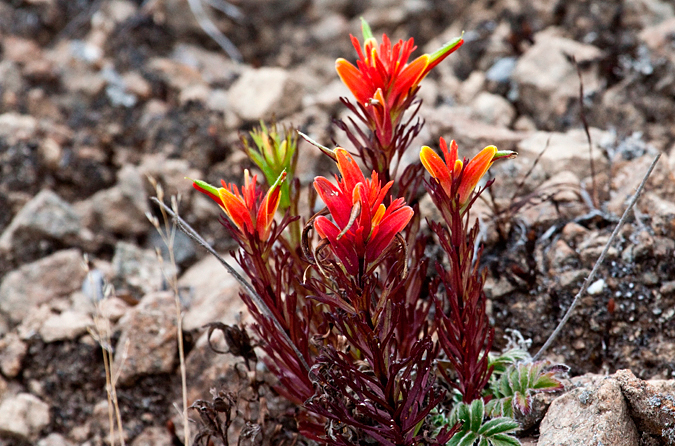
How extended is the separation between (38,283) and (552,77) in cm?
461

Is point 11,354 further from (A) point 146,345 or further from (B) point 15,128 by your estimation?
(B) point 15,128

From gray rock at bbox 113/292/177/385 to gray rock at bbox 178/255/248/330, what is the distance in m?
0.19

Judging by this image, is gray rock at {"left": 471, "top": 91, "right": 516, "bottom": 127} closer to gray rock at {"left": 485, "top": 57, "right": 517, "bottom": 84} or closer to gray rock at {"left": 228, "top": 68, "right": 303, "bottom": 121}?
gray rock at {"left": 485, "top": 57, "right": 517, "bottom": 84}

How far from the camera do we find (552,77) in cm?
488

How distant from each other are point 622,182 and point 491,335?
6.11 feet

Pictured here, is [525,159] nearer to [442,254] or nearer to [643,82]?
[442,254]

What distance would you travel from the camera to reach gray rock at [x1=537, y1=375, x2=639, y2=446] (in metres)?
2.35

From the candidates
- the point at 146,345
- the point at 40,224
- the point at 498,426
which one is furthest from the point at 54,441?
the point at 498,426

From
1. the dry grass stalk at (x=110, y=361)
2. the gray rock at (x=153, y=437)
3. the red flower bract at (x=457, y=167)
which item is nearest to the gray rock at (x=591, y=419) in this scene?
the red flower bract at (x=457, y=167)

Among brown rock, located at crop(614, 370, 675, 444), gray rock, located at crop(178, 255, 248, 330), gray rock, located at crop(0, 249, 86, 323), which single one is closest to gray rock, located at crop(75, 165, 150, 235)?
gray rock, located at crop(0, 249, 86, 323)

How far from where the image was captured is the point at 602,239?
335 centimetres

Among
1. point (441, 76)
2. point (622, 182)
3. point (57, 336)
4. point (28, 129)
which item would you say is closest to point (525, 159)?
point (622, 182)

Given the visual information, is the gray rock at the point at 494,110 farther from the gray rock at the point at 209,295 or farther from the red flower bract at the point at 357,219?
the red flower bract at the point at 357,219

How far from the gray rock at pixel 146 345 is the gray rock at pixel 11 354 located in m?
0.78
